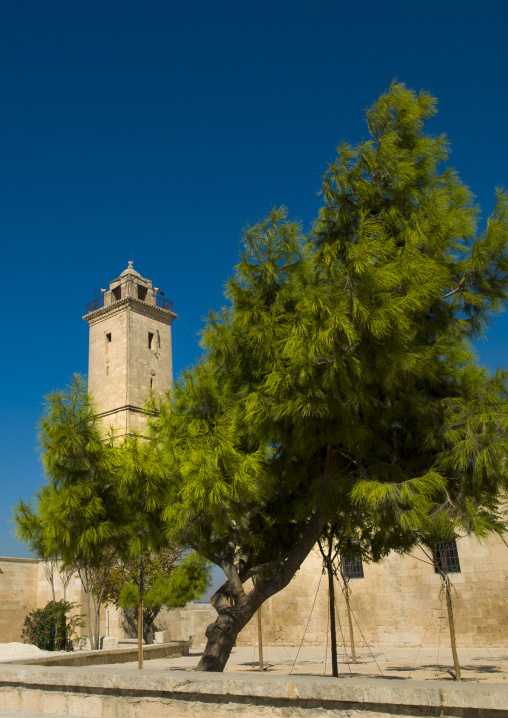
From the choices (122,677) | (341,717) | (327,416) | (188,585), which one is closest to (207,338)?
(327,416)

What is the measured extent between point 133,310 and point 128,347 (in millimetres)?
2314

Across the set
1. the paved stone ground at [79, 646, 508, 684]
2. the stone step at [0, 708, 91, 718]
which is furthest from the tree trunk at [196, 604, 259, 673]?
the paved stone ground at [79, 646, 508, 684]

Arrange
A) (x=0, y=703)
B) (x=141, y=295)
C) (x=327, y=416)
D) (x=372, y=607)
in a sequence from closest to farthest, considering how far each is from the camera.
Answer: (x=0, y=703)
(x=327, y=416)
(x=372, y=607)
(x=141, y=295)

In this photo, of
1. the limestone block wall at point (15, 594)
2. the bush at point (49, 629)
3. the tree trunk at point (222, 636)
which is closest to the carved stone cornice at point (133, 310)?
the limestone block wall at point (15, 594)

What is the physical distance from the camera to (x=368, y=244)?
5.96 meters

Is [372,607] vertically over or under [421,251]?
under

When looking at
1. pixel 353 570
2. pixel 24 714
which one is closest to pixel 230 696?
pixel 24 714

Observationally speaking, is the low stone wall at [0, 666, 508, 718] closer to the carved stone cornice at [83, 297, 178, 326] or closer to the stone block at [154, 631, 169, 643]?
the stone block at [154, 631, 169, 643]

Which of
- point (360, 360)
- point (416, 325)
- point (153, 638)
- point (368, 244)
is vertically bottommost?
point (153, 638)

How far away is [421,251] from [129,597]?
44.2ft

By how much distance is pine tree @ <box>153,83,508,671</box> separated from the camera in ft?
18.2

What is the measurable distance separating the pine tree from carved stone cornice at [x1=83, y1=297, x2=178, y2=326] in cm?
2591

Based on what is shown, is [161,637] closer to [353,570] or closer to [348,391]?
[353,570]

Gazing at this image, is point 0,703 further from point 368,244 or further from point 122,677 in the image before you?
point 368,244
